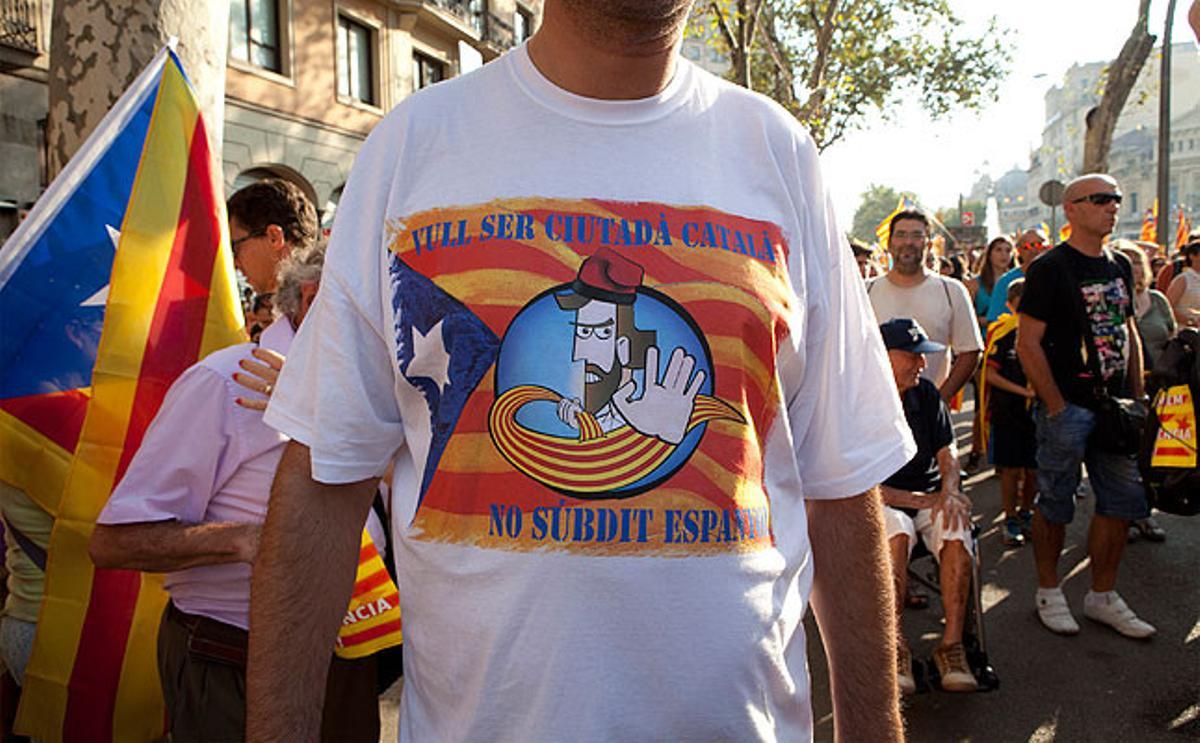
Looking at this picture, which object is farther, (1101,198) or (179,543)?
Answer: (1101,198)

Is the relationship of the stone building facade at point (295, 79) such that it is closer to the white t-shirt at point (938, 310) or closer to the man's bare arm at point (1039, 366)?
the white t-shirt at point (938, 310)

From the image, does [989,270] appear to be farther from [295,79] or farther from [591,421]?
[295,79]

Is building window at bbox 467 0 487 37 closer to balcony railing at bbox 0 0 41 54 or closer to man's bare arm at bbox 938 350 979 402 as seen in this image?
balcony railing at bbox 0 0 41 54

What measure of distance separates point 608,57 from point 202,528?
143cm

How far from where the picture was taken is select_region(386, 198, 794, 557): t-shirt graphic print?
1246 millimetres

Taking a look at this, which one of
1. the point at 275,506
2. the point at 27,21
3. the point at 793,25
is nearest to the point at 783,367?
the point at 275,506

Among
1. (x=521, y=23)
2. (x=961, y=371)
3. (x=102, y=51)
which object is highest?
(x=521, y=23)

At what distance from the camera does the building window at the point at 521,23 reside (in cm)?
2859

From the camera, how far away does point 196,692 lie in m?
2.24

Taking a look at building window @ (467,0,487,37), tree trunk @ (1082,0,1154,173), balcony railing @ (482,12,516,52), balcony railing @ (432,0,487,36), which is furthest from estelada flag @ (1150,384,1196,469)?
balcony railing @ (482,12,516,52)

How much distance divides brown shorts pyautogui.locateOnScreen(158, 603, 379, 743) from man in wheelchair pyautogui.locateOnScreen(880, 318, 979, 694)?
2799mm

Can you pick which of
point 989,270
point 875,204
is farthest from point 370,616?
point 875,204

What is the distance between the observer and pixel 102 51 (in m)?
3.29

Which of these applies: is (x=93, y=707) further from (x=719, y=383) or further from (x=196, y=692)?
(x=719, y=383)
